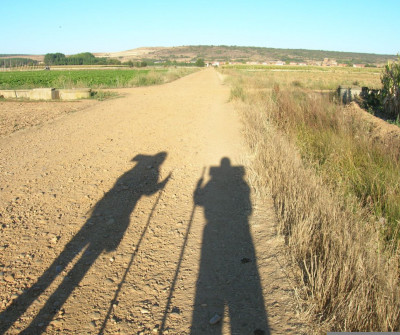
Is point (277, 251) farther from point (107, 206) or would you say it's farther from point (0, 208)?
point (0, 208)

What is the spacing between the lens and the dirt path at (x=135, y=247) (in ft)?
8.44

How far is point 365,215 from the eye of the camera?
379 centimetres

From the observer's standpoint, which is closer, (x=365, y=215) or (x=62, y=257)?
(x=62, y=257)

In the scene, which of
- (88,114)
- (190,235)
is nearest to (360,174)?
(190,235)

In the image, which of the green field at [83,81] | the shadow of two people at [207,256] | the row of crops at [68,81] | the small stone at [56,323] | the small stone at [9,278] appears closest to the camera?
the small stone at [56,323]

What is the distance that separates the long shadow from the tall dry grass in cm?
193

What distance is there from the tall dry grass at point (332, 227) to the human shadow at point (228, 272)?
41 centimetres

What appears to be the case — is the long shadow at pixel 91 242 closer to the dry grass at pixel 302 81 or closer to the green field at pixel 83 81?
the dry grass at pixel 302 81

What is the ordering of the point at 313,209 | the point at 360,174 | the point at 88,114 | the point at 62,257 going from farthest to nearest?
the point at 88,114 → the point at 360,174 → the point at 313,209 → the point at 62,257

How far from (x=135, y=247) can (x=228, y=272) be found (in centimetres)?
108

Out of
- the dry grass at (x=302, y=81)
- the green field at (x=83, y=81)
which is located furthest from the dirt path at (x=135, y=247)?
the green field at (x=83, y=81)

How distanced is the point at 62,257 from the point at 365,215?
11.2ft

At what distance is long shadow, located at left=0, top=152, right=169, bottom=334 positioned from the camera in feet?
8.50

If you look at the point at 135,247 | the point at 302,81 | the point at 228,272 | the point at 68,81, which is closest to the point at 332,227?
the point at 228,272
